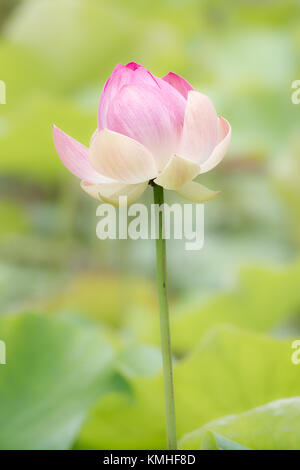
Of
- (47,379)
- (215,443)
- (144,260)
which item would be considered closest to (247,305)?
(47,379)

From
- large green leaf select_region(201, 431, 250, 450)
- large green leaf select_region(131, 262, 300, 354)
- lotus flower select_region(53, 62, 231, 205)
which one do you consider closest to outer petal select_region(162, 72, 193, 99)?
lotus flower select_region(53, 62, 231, 205)

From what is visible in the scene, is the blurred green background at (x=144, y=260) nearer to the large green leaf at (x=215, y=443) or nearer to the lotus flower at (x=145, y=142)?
the large green leaf at (x=215, y=443)

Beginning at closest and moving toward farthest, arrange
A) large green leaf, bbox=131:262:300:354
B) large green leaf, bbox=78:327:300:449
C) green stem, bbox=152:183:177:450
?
green stem, bbox=152:183:177:450 → large green leaf, bbox=78:327:300:449 → large green leaf, bbox=131:262:300:354

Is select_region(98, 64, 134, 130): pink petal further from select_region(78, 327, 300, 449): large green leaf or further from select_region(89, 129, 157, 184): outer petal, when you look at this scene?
select_region(78, 327, 300, 449): large green leaf

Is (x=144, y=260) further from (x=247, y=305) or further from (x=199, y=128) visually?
(x=199, y=128)

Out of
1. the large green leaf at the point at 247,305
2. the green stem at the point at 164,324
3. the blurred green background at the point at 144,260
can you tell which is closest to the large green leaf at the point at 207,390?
the blurred green background at the point at 144,260

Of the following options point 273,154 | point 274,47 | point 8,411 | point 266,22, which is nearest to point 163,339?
point 8,411
